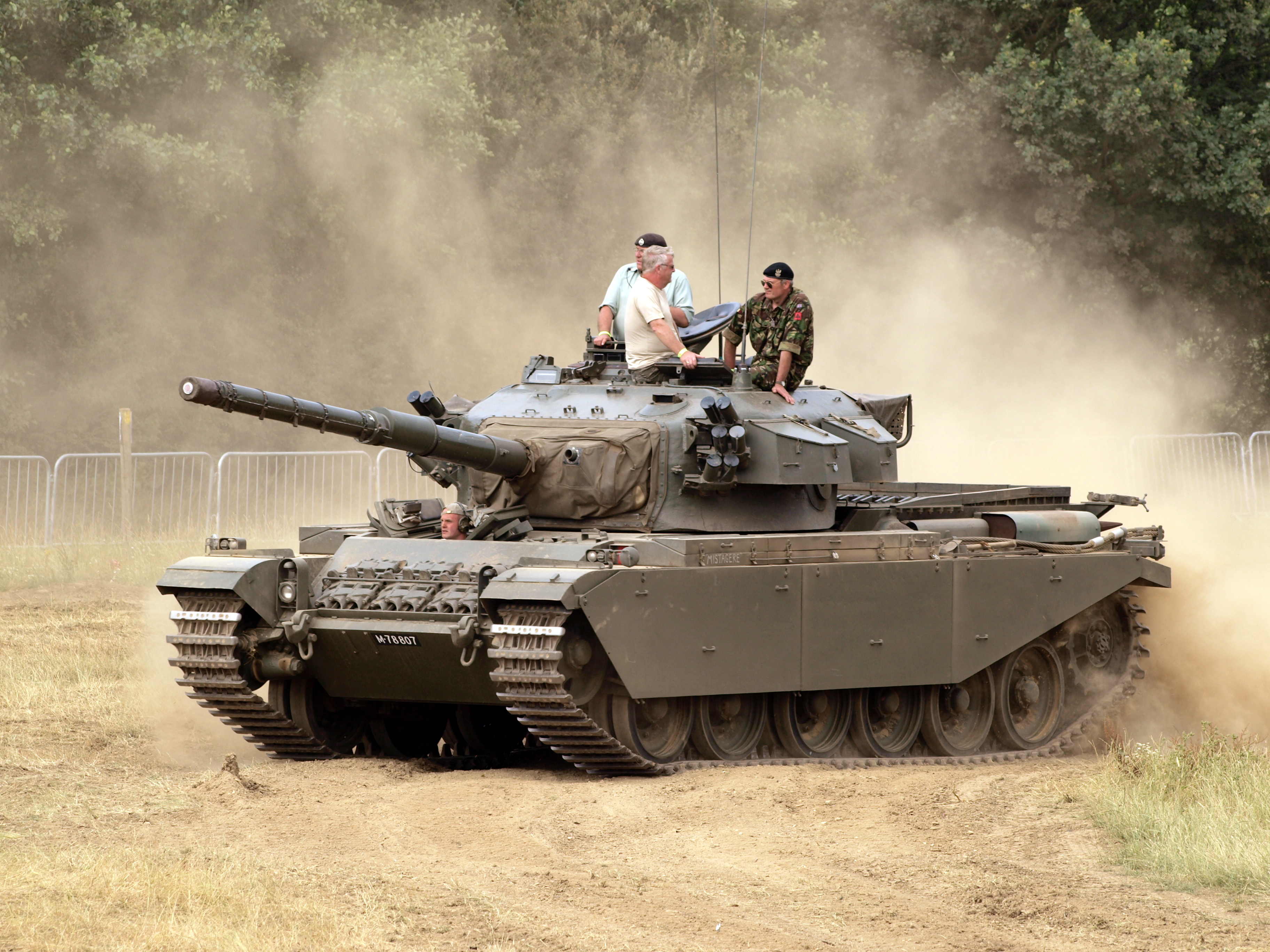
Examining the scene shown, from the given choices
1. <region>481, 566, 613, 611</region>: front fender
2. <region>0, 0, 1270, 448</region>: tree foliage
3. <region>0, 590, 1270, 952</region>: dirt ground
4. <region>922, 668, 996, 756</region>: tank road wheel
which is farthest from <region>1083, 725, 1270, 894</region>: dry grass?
<region>0, 0, 1270, 448</region>: tree foliage

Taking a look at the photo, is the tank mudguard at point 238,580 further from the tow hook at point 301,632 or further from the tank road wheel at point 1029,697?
the tank road wheel at point 1029,697

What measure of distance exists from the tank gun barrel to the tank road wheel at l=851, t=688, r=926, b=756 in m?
2.97

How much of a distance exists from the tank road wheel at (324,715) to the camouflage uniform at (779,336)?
368cm

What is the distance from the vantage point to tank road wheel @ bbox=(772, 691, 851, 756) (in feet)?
38.9

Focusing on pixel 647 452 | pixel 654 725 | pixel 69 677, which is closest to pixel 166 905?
pixel 654 725

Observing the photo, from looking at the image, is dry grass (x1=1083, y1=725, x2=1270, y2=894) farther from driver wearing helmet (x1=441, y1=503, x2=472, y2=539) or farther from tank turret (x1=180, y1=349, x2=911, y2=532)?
driver wearing helmet (x1=441, y1=503, x2=472, y2=539)

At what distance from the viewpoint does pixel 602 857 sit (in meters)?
8.68

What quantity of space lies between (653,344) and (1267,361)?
19.9 m

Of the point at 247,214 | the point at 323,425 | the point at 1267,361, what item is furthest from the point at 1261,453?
the point at 323,425

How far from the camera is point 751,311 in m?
12.9

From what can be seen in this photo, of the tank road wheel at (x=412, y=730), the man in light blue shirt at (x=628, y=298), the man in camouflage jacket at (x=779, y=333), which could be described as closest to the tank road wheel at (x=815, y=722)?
the man in camouflage jacket at (x=779, y=333)

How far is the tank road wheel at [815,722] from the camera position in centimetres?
1185

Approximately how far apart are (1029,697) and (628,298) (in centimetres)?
426

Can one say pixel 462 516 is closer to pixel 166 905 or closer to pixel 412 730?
pixel 412 730
